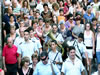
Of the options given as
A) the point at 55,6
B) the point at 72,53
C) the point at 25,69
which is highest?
the point at 55,6

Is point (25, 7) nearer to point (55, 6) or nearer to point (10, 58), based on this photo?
point (55, 6)

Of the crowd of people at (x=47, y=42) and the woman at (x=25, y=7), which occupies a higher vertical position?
the woman at (x=25, y=7)

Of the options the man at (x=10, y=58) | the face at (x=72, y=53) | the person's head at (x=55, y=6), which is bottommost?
the man at (x=10, y=58)

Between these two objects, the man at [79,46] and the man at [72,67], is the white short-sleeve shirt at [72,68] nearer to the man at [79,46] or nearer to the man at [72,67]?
the man at [72,67]

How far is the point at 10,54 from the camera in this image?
42.5 feet

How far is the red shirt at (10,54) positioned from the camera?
12.9m

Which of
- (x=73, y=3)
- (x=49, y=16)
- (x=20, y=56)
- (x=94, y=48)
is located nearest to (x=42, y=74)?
(x=20, y=56)

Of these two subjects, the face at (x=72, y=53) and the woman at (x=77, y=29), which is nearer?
the face at (x=72, y=53)

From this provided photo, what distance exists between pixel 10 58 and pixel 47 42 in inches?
65.6

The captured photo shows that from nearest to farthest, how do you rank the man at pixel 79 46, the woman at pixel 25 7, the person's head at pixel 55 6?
the man at pixel 79 46 → the woman at pixel 25 7 → the person's head at pixel 55 6

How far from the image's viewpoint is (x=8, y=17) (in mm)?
16469

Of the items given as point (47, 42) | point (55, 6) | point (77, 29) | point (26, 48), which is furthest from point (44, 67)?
point (55, 6)

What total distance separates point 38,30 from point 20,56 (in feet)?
9.05

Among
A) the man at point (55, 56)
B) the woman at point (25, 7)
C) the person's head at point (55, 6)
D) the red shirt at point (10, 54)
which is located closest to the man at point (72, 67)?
the man at point (55, 56)
